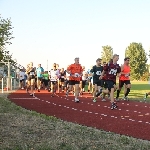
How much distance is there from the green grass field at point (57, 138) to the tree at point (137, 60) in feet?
345

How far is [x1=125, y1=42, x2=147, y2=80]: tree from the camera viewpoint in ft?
371

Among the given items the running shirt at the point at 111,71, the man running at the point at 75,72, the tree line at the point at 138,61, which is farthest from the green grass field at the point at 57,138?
the tree line at the point at 138,61

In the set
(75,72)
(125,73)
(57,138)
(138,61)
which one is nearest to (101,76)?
(75,72)

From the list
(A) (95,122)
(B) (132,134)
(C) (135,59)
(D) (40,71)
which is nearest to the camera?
(B) (132,134)

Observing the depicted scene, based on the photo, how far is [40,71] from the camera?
25766 millimetres

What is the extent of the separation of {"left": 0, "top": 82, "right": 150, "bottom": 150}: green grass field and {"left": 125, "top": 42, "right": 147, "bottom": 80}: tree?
105091mm

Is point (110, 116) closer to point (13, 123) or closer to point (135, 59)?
point (13, 123)

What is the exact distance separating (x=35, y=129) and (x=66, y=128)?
713 millimetres

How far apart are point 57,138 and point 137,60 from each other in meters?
110

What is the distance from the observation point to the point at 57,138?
22.6 ft

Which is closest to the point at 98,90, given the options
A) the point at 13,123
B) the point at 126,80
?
the point at 126,80

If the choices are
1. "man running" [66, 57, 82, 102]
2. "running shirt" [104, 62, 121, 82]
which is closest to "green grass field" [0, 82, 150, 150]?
"running shirt" [104, 62, 121, 82]

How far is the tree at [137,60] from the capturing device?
113m

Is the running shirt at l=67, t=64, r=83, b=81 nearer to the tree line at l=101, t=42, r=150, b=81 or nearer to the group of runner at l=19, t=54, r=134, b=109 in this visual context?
the group of runner at l=19, t=54, r=134, b=109
